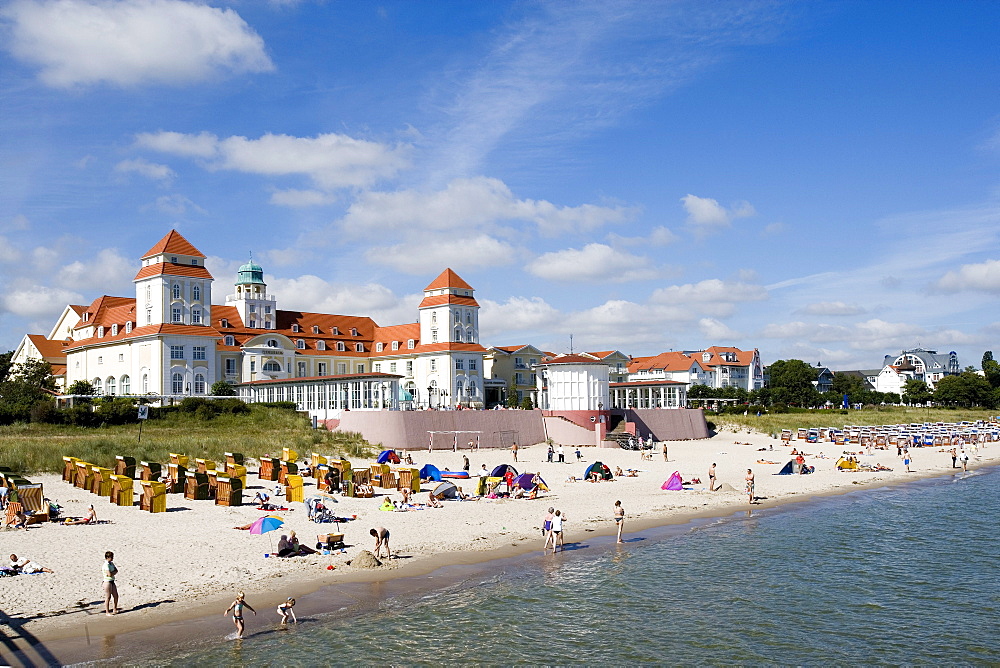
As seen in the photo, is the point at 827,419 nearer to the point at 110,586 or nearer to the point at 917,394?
the point at 917,394

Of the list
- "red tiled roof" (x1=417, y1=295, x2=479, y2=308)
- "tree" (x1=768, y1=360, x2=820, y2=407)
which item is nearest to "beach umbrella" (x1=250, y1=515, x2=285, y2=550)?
"red tiled roof" (x1=417, y1=295, x2=479, y2=308)

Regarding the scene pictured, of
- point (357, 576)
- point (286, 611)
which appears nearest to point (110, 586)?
point (286, 611)

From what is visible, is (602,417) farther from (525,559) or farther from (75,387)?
(75,387)

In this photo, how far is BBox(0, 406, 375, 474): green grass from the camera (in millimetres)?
34188

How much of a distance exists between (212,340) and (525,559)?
53009 mm

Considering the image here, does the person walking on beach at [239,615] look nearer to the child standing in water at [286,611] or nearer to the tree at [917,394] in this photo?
the child standing in water at [286,611]

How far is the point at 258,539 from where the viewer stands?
2194cm

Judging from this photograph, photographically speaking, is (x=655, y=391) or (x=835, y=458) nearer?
(x=835, y=458)

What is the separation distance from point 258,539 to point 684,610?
11.2 m

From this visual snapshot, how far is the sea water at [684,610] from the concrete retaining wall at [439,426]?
24175 millimetres

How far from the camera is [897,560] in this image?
22.9 meters

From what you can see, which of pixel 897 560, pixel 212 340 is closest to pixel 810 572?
pixel 897 560

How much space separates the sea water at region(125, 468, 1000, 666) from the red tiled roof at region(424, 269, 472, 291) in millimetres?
55239

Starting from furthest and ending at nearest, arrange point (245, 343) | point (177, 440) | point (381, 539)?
point (245, 343) → point (177, 440) → point (381, 539)
